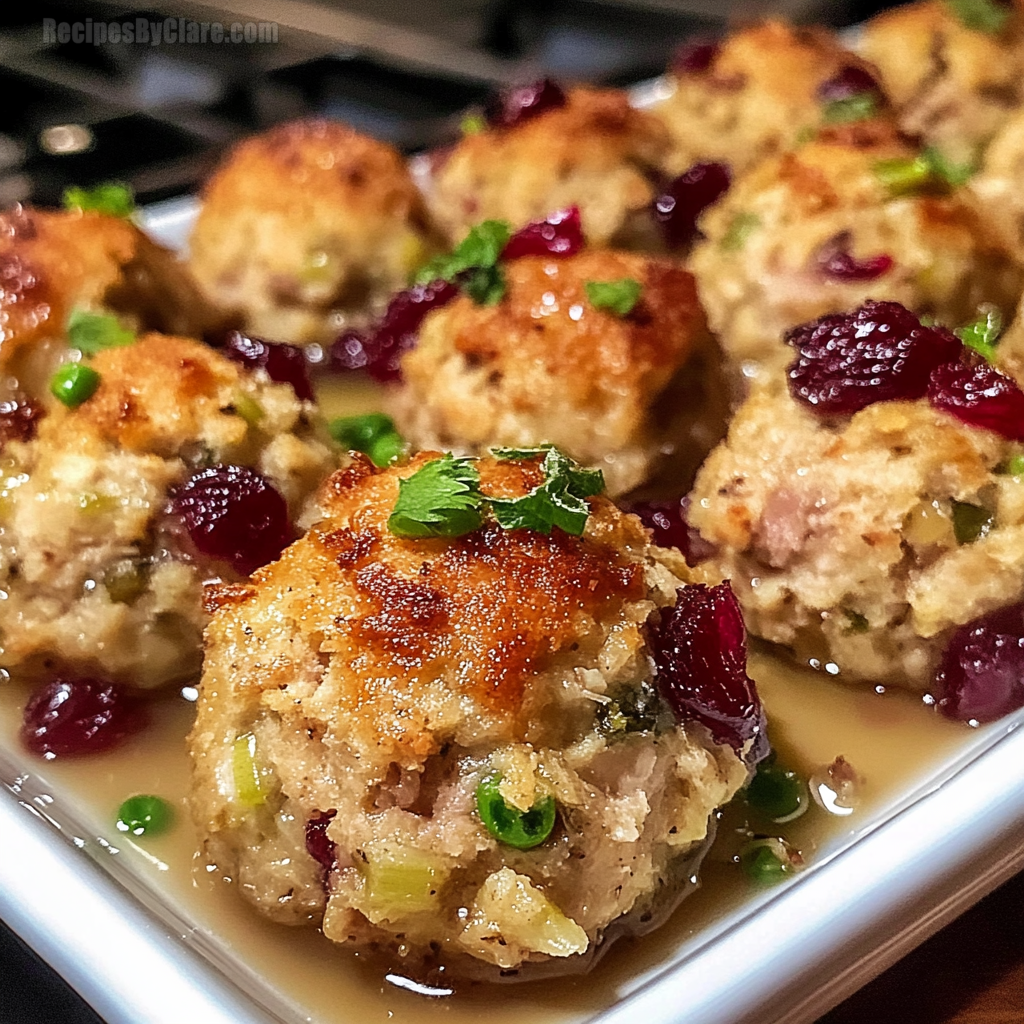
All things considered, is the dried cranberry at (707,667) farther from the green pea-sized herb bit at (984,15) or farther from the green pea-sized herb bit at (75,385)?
the green pea-sized herb bit at (984,15)

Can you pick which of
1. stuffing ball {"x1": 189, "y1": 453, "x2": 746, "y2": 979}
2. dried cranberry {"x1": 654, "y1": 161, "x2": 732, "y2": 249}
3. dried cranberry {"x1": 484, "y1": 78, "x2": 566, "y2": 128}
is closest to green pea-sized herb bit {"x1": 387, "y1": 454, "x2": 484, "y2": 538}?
stuffing ball {"x1": 189, "y1": 453, "x2": 746, "y2": 979}

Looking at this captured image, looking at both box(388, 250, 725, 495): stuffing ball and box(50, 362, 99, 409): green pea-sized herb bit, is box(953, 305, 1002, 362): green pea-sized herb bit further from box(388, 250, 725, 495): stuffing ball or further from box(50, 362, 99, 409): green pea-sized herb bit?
box(50, 362, 99, 409): green pea-sized herb bit

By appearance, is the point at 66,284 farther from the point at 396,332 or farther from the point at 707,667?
the point at 707,667

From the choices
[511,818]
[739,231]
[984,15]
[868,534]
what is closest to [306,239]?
[739,231]

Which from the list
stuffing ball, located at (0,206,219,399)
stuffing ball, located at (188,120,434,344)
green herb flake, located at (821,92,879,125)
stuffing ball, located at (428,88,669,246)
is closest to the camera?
stuffing ball, located at (0,206,219,399)

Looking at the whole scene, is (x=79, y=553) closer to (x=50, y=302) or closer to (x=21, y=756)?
(x=21, y=756)

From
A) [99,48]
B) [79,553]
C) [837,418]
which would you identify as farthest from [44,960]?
[99,48]

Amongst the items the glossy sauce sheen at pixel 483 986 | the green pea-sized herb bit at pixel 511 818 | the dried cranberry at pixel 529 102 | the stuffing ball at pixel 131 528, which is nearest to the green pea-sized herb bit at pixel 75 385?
the stuffing ball at pixel 131 528
